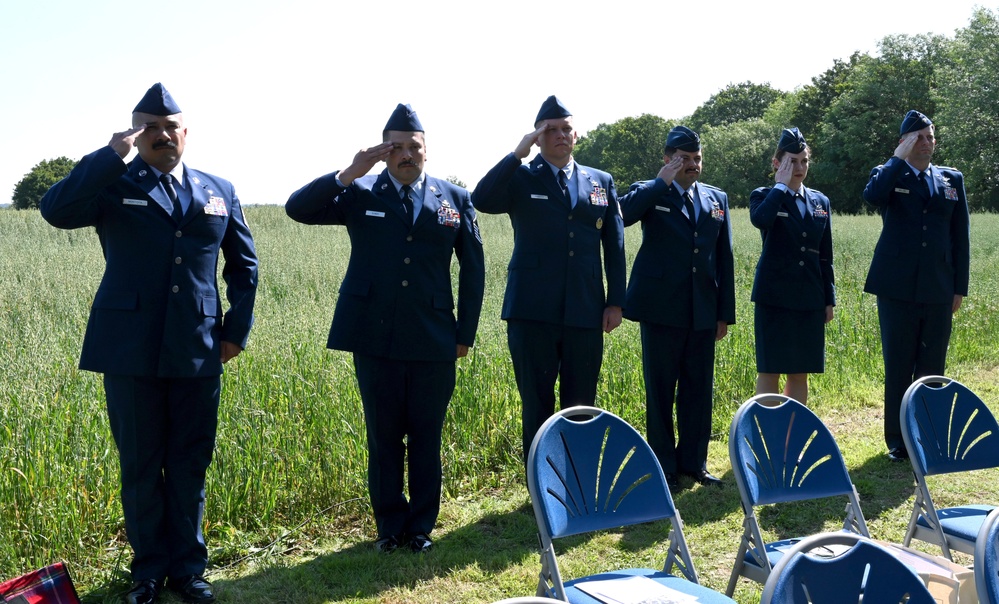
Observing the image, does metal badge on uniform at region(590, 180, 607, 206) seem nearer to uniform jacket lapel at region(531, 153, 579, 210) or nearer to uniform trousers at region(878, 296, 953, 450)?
uniform jacket lapel at region(531, 153, 579, 210)

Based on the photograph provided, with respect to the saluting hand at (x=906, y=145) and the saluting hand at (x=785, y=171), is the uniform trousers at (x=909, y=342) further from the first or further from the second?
the saluting hand at (x=785, y=171)

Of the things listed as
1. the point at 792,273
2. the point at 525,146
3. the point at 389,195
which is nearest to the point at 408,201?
the point at 389,195

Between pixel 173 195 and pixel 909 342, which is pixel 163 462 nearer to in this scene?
pixel 173 195

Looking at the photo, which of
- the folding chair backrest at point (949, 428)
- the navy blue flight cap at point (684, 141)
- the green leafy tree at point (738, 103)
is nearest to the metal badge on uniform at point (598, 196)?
the navy blue flight cap at point (684, 141)

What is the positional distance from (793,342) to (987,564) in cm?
387

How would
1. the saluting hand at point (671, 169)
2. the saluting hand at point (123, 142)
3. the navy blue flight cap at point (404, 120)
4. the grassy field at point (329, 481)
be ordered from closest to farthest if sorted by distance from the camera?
the saluting hand at point (123, 142), the grassy field at point (329, 481), the navy blue flight cap at point (404, 120), the saluting hand at point (671, 169)

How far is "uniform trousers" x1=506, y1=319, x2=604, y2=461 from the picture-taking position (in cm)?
527

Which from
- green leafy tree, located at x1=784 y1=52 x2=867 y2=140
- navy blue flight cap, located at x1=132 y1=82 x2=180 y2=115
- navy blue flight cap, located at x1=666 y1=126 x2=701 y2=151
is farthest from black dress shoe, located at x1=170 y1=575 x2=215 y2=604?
green leafy tree, located at x1=784 y1=52 x2=867 y2=140

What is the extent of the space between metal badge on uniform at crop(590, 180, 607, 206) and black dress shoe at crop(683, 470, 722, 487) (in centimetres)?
194

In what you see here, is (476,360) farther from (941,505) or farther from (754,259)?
(754,259)

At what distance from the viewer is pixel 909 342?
6.43 meters

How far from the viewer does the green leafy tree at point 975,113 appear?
1754 inches

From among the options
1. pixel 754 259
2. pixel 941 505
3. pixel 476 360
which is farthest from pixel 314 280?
pixel 941 505

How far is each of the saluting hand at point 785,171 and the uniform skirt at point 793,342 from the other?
0.86 m
